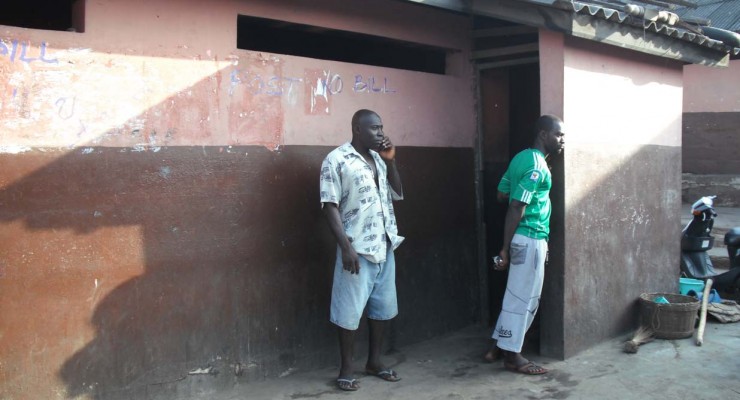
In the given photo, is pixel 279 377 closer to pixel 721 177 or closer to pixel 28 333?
pixel 28 333

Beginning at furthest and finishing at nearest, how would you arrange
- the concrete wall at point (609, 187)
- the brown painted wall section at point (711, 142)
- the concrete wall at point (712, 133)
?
the brown painted wall section at point (711, 142) < the concrete wall at point (712, 133) < the concrete wall at point (609, 187)

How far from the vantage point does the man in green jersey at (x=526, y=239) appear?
4766mm

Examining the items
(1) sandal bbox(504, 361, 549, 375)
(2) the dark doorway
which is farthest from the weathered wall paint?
(1) sandal bbox(504, 361, 549, 375)

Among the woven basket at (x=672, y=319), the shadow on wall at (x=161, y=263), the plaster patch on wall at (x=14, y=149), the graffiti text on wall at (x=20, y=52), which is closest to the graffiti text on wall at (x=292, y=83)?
the shadow on wall at (x=161, y=263)

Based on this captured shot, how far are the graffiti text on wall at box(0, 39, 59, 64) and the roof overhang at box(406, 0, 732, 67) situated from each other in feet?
7.61

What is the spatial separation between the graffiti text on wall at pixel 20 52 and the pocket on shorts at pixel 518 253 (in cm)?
321

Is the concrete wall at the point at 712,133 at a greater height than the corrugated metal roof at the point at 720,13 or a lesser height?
lesser

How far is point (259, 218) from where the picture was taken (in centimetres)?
457

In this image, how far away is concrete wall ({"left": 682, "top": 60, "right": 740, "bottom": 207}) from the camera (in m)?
10.1

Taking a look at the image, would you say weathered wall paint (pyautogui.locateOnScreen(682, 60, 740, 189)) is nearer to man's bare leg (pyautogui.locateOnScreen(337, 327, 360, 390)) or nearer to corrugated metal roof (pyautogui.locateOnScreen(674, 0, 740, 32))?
corrugated metal roof (pyautogui.locateOnScreen(674, 0, 740, 32))

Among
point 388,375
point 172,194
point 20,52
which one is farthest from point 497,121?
point 20,52

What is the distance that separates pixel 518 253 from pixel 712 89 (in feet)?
24.0

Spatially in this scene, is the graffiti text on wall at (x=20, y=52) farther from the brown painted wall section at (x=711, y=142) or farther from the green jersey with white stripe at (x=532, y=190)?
the brown painted wall section at (x=711, y=142)

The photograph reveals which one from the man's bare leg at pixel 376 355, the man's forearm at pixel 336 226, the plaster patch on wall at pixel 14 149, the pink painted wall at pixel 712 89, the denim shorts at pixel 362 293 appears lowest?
the man's bare leg at pixel 376 355
